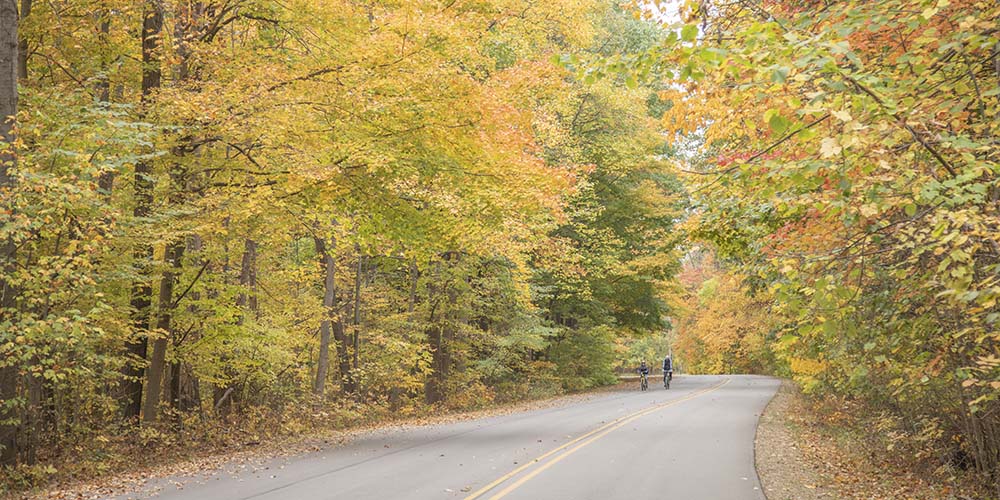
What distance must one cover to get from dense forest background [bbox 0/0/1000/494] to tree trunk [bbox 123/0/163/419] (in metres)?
0.08

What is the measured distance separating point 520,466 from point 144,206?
7.34 m

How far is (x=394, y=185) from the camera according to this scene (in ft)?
45.9

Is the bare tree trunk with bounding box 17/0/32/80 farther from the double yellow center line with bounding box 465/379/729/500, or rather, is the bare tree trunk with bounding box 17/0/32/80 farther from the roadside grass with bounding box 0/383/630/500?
the double yellow center line with bounding box 465/379/729/500

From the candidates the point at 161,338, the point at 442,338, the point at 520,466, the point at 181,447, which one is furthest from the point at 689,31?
the point at 442,338

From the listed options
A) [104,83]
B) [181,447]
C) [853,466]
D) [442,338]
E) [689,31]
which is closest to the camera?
[689,31]

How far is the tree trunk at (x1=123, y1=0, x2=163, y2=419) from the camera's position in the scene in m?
12.8

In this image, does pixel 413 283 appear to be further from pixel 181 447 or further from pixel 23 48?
pixel 23 48

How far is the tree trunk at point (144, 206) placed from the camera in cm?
1277

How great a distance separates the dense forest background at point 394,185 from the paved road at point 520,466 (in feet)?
7.55

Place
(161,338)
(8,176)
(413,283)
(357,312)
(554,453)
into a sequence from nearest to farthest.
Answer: (8,176) < (554,453) < (161,338) < (357,312) < (413,283)

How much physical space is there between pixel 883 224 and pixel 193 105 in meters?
9.64

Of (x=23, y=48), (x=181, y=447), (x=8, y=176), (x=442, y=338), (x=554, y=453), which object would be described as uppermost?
(x=23, y=48)

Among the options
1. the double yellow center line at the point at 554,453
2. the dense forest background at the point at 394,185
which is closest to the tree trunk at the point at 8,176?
the dense forest background at the point at 394,185

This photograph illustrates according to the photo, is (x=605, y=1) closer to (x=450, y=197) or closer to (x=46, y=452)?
(x=450, y=197)
